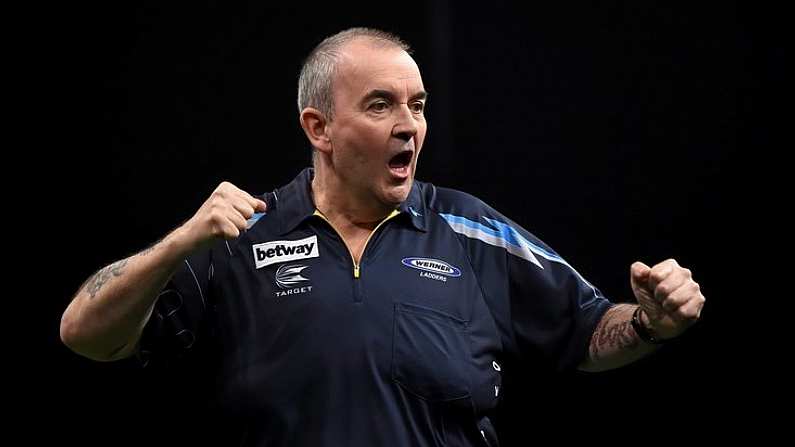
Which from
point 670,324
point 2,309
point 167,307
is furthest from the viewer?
point 2,309

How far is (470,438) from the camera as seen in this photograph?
6.70ft

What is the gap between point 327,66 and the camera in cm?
221

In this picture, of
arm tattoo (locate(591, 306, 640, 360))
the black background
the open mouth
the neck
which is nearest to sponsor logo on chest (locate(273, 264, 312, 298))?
the neck

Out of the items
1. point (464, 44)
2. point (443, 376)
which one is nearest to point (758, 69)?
point (464, 44)

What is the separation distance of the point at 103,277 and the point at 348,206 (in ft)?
1.69

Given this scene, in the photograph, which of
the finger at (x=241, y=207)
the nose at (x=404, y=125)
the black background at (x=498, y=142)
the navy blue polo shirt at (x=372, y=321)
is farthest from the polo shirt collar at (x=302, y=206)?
the black background at (x=498, y=142)

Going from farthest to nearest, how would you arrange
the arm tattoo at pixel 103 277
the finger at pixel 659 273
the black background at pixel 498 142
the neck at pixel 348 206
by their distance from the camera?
the black background at pixel 498 142 → the neck at pixel 348 206 → the arm tattoo at pixel 103 277 → the finger at pixel 659 273

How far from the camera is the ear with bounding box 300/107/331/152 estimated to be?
2.21 meters

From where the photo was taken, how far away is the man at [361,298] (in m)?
1.93

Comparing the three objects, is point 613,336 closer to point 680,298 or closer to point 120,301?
point 680,298

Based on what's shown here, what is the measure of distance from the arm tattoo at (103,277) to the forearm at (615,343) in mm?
925

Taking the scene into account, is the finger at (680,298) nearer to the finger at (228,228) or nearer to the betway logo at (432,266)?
the betway logo at (432,266)

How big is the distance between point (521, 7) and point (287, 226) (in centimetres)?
129

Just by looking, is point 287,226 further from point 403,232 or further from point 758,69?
point 758,69
